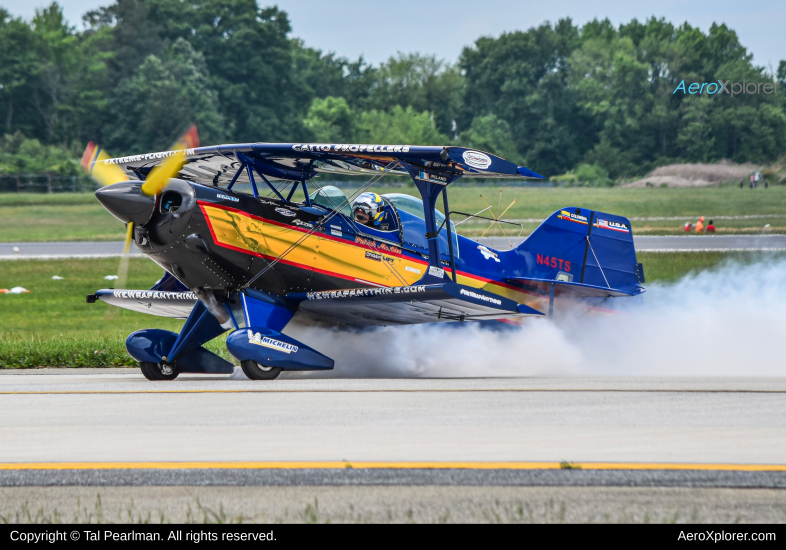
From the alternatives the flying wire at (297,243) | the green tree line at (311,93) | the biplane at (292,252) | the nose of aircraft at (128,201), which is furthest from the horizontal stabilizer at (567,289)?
the green tree line at (311,93)

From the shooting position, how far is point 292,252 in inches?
433

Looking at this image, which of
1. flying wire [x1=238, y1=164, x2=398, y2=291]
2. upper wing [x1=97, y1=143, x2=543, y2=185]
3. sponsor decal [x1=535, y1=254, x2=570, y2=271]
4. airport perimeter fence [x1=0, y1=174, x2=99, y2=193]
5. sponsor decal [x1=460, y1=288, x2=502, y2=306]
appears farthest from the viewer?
airport perimeter fence [x1=0, y1=174, x2=99, y2=193]

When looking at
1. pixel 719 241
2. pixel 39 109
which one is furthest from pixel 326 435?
pixel 39 109

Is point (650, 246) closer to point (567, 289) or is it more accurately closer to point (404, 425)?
point (567, 289)

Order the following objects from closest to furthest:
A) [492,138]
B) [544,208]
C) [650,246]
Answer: [650,246]
[544,208]
[492,138]

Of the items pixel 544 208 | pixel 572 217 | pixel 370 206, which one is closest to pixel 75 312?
pixel 370 206

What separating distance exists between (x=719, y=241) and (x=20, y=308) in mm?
22907

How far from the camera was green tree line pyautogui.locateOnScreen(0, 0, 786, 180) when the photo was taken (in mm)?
73062

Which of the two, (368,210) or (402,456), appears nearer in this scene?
(402,456)

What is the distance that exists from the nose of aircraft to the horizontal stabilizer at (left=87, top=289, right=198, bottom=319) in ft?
6.16

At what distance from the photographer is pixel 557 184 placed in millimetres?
68250

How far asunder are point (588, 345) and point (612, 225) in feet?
6.22

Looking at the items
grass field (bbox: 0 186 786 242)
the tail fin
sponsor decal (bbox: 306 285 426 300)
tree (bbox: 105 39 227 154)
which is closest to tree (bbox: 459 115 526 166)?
tree (bbox: 105 39 227 154)
